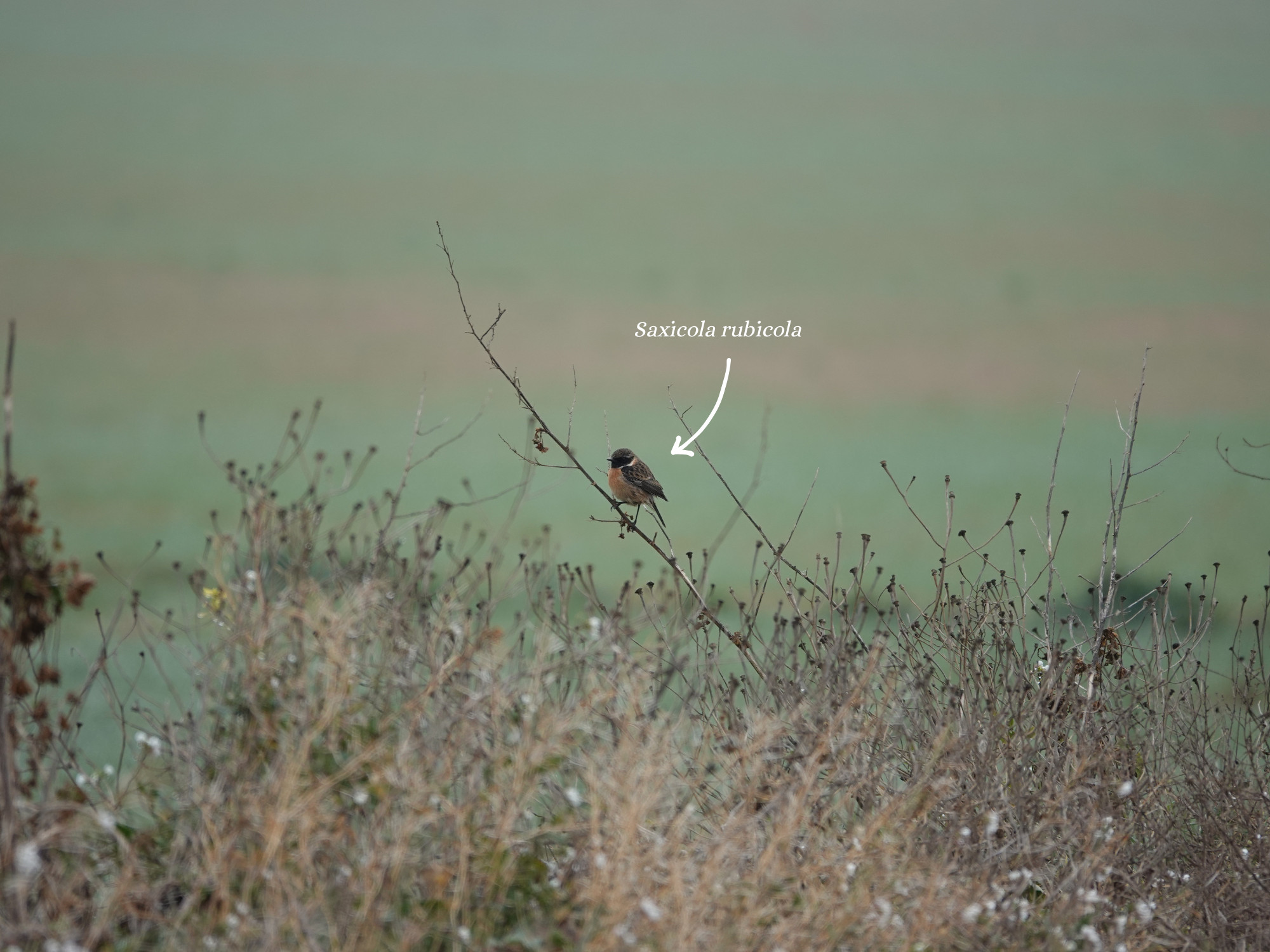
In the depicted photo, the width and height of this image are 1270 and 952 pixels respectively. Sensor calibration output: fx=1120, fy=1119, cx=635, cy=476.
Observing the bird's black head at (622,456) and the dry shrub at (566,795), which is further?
the bird's black head at (622,456)

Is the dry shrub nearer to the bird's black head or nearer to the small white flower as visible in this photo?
the small white flower

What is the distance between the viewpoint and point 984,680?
17.4 feet

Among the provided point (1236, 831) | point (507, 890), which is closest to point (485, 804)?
point (507, 890)

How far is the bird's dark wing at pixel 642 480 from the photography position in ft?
22.4

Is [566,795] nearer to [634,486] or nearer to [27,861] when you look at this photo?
[27,861]

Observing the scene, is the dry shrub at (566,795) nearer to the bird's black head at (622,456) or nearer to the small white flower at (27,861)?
the small white flower at (27,861)

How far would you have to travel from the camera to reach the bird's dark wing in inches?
269

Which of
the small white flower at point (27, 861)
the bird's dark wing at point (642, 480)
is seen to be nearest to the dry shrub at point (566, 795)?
the small white flower at point (27, 861)

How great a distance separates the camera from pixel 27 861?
297 cm

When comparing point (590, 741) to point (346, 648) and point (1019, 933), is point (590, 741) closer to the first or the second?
point (346, 648)

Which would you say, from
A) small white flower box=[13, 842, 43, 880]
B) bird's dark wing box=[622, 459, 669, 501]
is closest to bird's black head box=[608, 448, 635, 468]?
bird's dark wing box=[622, 459, 669, 501]

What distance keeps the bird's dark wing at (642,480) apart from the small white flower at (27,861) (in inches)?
160

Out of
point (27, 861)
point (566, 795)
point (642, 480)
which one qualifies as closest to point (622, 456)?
point (642, 480)

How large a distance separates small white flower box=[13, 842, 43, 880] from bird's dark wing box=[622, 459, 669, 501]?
4057 millimetres
